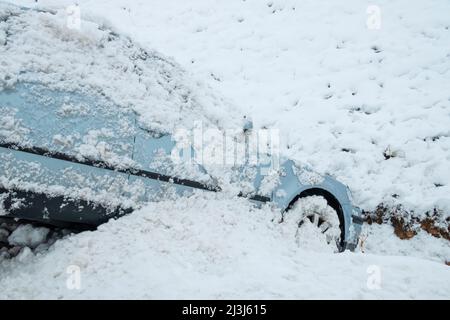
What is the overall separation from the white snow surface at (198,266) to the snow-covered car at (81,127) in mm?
211

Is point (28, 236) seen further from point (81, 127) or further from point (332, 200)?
point (332, 200)

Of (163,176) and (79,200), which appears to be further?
(163,176)

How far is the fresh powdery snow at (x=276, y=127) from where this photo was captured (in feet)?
7.62

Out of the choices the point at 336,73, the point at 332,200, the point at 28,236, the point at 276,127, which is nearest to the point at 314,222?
the point at 332,200

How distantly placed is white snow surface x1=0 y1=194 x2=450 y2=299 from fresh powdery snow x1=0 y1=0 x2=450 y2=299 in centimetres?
1

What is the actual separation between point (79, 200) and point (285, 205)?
181 centimetres

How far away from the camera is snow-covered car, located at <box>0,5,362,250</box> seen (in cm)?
244

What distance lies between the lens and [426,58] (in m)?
7.15

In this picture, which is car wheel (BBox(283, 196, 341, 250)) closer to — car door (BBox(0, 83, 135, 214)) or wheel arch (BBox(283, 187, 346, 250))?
wheel arch (BBox(283, 187, 346, 250))

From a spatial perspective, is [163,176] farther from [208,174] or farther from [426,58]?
[426,58]

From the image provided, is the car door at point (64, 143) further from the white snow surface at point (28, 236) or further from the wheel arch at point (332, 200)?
the wheel arch at point (332, 200)

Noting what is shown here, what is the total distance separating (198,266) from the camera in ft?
8.25

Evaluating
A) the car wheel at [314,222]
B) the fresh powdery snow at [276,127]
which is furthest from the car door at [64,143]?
the car wheel at [314,222]

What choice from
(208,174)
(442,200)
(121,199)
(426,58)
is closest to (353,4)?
(426,58)
